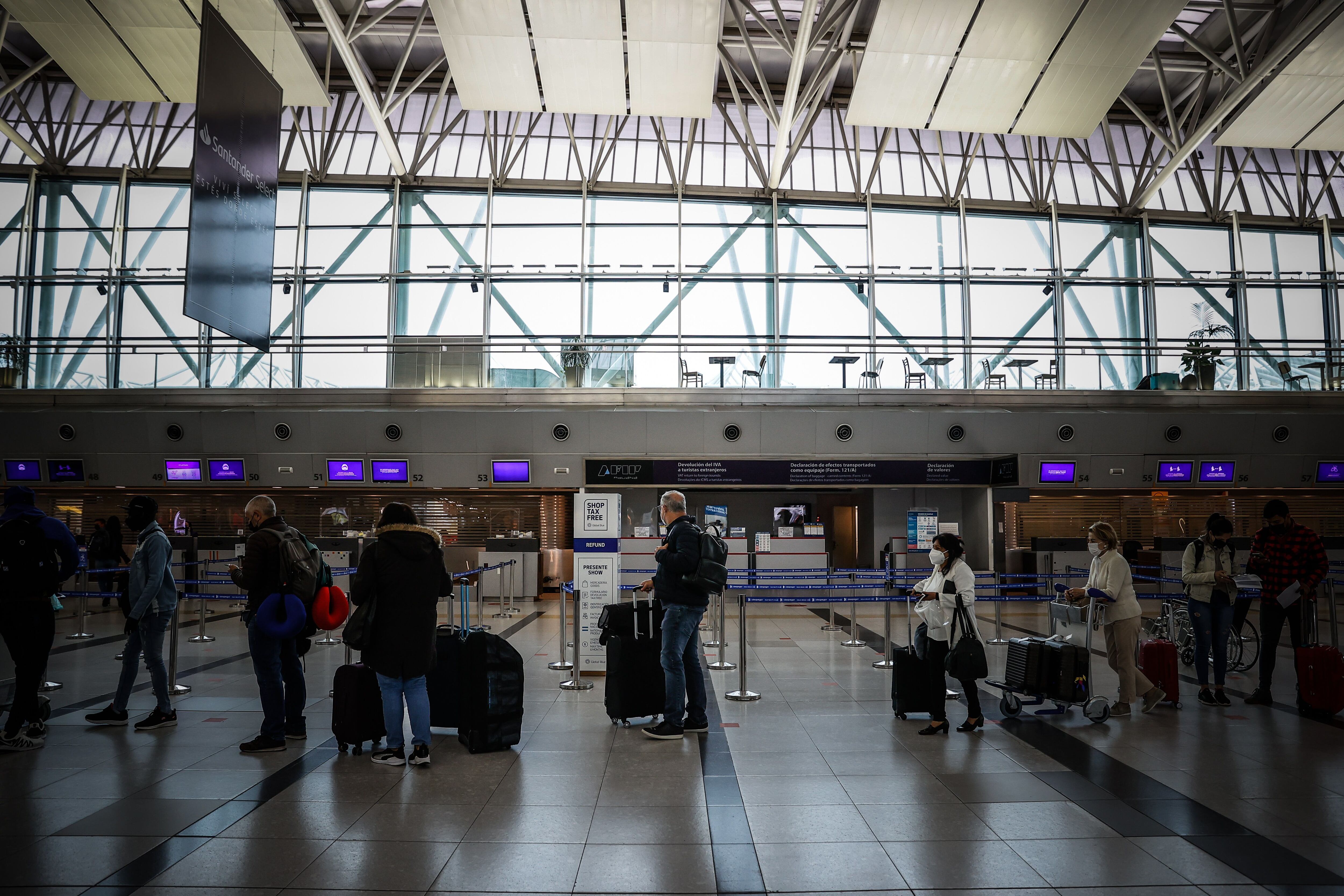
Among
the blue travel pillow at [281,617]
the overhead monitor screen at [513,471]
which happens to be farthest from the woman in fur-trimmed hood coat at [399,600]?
the overhead monitor screen at [513,471]

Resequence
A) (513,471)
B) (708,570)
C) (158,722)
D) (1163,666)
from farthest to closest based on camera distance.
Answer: (513,471), (1163,666), (158,722), (708,570)

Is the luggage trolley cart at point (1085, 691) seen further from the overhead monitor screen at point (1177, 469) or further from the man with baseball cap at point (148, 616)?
the overhead monitor screen at point (1177, 469)

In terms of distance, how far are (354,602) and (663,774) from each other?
230 cm

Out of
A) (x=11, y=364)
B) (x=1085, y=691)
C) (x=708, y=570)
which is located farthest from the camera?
(x=11, y=364)

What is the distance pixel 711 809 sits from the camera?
15.3 ft

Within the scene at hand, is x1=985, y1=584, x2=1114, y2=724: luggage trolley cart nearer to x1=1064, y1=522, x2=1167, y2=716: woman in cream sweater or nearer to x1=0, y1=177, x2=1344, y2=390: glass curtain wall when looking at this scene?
x1=1064, y1=522, x2=1167, y2=716: woman in cream sweater

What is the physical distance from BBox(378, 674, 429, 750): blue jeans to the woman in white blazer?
12.3 feet

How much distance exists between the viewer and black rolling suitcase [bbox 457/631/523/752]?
5812 mm

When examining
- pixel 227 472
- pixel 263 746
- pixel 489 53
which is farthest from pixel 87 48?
pixel 263 746

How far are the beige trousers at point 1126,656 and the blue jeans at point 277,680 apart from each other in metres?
6.56

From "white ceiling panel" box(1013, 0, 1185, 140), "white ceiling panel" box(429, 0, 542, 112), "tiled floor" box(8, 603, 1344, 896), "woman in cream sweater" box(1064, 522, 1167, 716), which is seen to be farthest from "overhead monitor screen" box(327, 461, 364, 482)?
"white ceiling panel" box(1013, 0, 1185, 140)

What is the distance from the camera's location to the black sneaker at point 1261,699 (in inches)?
286

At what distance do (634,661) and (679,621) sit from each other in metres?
0.73

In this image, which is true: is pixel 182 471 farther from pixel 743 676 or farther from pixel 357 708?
pixel 743 676
